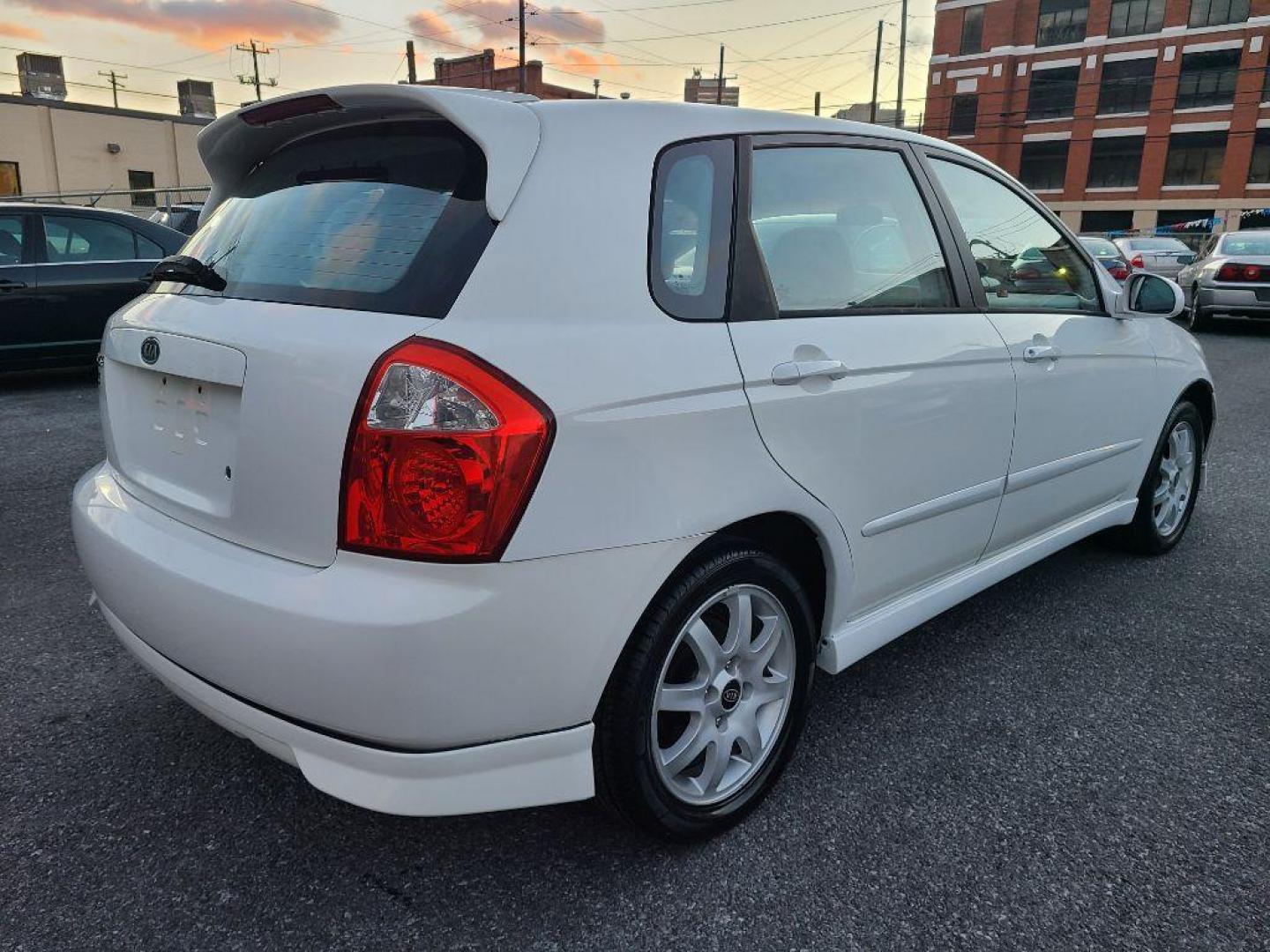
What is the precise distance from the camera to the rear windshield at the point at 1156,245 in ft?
67.9

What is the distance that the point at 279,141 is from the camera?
233cm

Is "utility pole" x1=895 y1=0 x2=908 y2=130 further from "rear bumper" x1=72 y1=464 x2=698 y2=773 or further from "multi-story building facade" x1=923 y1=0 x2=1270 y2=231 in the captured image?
"rear bumper" x1=72 y1=464 x2=698 y2=773

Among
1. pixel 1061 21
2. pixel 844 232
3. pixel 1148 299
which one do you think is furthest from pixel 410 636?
pixel 1061 21

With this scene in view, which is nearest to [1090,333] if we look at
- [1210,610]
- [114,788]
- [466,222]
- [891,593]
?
[1210,610]

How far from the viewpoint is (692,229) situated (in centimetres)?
205

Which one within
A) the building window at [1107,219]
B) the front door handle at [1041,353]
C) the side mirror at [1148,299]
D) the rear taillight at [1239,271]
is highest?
the building window at [1107,219]

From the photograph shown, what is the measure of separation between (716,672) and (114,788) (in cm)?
156

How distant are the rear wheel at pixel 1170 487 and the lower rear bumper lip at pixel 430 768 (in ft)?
10.4

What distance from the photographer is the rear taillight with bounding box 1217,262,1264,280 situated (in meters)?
12.8

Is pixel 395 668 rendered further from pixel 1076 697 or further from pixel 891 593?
pixel 1076 697

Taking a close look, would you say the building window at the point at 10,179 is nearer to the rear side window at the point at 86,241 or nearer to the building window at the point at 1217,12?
the rear side window at the point at 86,241

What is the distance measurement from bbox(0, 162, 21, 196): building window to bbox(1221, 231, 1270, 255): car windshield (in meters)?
36.8

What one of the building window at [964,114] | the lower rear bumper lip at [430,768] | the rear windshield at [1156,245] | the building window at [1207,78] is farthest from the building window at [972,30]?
the lower rear bumper lip at [430,768]

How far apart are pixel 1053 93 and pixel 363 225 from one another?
54.5 metres
